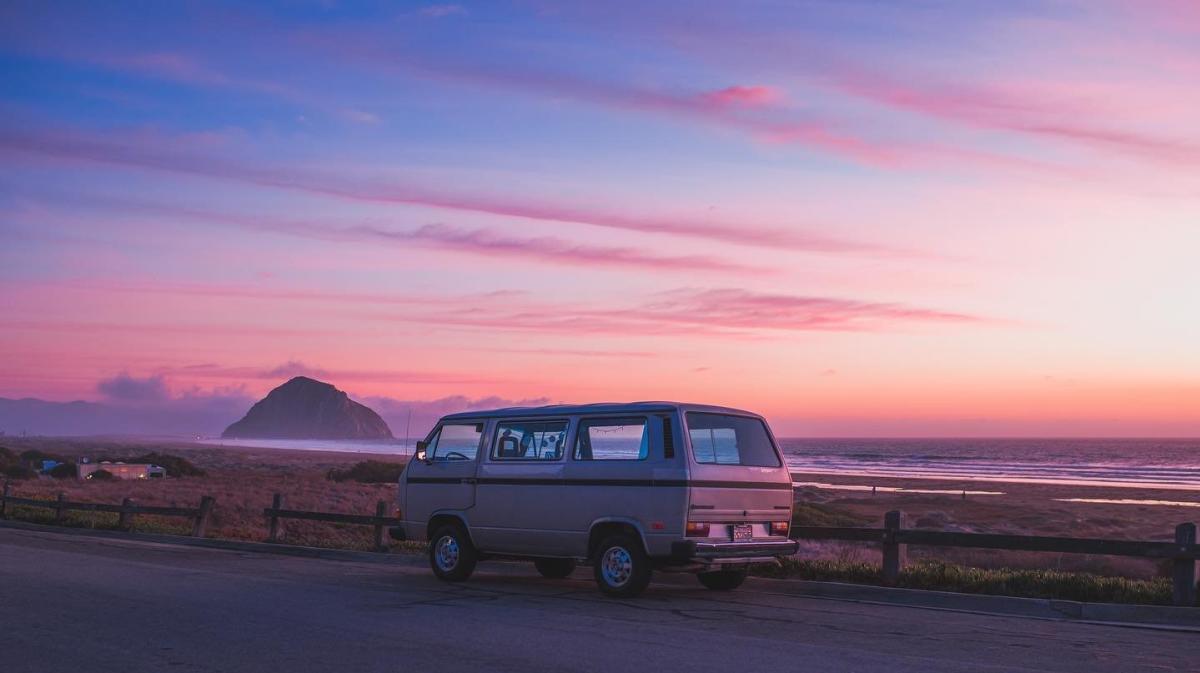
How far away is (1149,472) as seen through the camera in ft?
330

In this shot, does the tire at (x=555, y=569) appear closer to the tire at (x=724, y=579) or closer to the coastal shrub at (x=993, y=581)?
the tire at (x=724, y=579)

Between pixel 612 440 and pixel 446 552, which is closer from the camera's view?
pixel 612 440

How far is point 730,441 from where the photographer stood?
13781 mm

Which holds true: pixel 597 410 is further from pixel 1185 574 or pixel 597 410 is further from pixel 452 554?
pixel 1185 574

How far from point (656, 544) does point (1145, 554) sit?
18.4ft

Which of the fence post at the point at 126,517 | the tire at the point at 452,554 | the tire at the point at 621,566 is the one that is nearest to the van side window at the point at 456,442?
the tire at the point at 452,554

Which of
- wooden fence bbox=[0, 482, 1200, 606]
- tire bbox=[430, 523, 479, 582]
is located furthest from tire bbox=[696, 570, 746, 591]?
tire bbox=[430, 523, 479, 582]

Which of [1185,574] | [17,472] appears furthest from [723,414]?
[17,472]

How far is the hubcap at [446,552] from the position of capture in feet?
50.6

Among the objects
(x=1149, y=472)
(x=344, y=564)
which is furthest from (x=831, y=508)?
(x=1149, y=472)

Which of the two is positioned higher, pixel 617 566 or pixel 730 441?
pixel 730 441

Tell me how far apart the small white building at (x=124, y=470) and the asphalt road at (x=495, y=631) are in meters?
51.8

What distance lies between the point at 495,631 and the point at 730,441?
172 inches

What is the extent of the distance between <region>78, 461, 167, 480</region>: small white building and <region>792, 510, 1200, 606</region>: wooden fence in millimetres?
56775
